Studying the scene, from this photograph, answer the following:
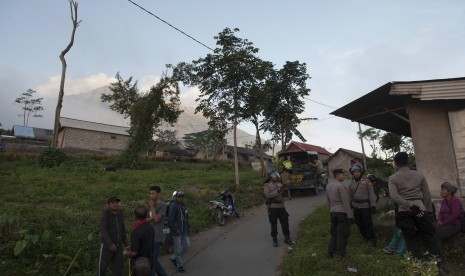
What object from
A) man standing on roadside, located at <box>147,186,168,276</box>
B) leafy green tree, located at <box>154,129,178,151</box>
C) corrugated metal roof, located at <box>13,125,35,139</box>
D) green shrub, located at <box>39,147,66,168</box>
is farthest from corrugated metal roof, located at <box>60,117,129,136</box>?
man standing on roadside, located at <box>147,186,168,276</box>

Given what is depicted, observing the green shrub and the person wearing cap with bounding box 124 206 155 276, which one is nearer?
the person wearing cap with bounding box 124 206 155 276

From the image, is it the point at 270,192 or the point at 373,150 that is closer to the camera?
the point at 270,192

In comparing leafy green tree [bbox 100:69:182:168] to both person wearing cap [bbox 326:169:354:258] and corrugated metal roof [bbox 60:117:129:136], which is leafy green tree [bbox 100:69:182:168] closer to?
corrugated metal roof [bbox 60:117:129:136]

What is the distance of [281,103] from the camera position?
28.7m

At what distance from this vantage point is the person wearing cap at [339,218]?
250 inches

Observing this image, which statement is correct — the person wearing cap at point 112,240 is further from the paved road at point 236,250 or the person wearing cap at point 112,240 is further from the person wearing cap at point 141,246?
the paved road at point 236,250

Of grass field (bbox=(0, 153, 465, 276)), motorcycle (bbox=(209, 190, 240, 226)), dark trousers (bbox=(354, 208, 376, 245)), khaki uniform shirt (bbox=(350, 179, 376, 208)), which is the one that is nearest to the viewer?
grass field (bbox=(0, 153, 465, 276))

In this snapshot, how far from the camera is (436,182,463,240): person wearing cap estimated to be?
596cm

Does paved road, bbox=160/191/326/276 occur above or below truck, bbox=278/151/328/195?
below

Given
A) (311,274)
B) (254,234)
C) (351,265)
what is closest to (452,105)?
(351,265)

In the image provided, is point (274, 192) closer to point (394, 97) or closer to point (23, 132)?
point (394, 97)

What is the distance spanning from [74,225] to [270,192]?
536 cm

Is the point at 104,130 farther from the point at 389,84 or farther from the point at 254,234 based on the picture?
the point at 389,84

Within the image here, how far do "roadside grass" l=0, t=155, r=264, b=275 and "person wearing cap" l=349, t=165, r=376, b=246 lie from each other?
5.32m
